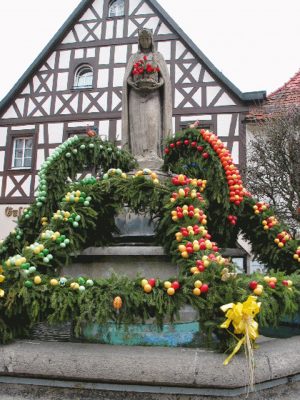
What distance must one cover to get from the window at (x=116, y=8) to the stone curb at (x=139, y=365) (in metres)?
14.3

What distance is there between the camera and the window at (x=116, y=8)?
49.9 ft

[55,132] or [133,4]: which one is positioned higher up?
[133,4]

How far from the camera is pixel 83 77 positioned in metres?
14.8

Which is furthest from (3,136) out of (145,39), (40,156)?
(145,39)

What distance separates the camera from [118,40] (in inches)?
568

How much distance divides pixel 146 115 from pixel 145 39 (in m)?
0.84

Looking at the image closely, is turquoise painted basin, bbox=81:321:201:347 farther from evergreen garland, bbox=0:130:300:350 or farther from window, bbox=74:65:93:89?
window, bbox=74:65:93:89

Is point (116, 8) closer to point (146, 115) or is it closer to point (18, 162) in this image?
point (18, 162)

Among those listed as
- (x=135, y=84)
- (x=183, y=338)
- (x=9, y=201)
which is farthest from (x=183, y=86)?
(x=183, y=338)

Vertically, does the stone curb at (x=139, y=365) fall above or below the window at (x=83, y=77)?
below

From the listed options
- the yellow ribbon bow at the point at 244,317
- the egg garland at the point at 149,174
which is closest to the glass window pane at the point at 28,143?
the egg garland at the point at 149,174

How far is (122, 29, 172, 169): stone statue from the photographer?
16.2ft

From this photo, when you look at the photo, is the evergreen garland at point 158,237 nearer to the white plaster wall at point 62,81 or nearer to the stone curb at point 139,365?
the stone curb at point 139,365

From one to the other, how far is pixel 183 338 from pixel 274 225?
1.53 metres
